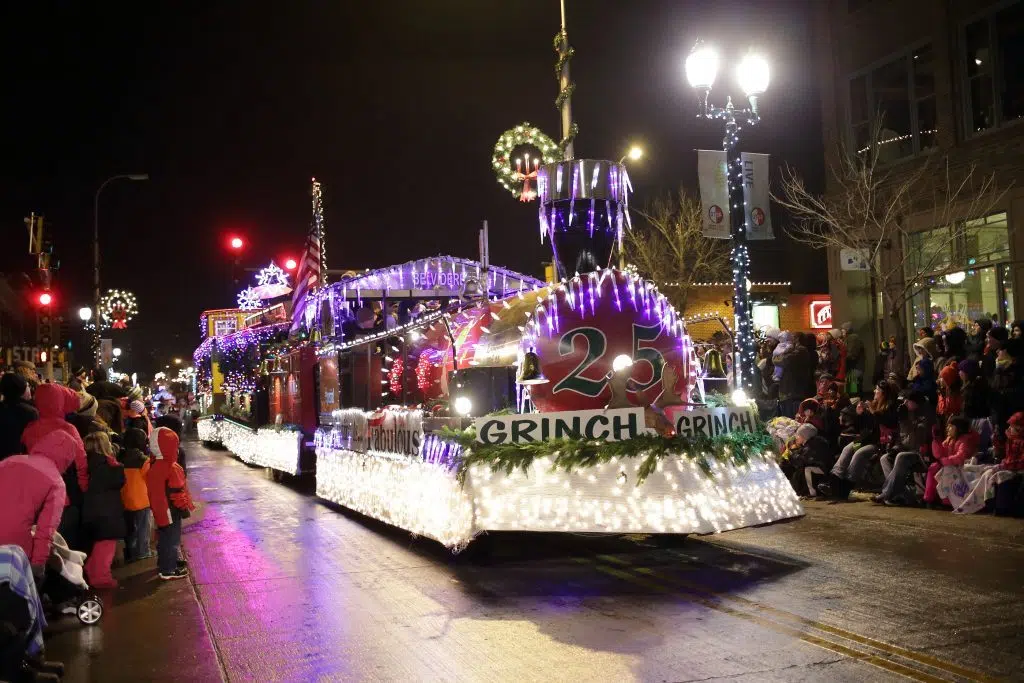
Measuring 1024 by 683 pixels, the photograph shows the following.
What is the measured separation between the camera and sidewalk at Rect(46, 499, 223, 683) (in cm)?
604

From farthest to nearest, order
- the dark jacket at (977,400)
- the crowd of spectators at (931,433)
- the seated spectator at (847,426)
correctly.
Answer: the seated spectator at (847,426) → the dark jacket at (977,400) → the crowd of spectators at (931,433)

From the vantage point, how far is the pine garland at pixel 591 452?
28.3 ft

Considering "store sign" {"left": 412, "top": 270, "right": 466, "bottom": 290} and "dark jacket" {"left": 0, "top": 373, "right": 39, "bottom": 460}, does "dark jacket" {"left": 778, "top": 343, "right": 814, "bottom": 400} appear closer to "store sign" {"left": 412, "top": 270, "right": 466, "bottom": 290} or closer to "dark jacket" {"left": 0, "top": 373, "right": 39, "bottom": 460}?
"store sign" {"left": 412, "top": 270, "right": 466, "bottom": 290}

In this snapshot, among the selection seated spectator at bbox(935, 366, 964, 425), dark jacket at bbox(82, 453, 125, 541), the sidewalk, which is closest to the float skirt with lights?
the sidewalk

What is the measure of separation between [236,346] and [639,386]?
77.4 feet

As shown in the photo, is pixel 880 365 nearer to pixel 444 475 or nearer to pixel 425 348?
pixel 425 348

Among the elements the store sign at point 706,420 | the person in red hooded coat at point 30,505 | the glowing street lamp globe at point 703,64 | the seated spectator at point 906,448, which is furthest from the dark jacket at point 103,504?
the seated spectator at point 906,448

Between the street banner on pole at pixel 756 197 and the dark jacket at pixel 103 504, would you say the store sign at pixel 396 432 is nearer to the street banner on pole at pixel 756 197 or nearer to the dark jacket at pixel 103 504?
the dark jacket at pixel 103 504

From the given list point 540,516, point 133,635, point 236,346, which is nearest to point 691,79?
point 540,516

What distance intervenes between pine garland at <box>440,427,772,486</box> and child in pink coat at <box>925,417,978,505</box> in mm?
4485

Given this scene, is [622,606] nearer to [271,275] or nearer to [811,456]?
[811,456]

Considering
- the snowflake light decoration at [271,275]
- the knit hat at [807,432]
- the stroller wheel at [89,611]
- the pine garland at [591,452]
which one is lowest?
the stroller wheel at [89,611]

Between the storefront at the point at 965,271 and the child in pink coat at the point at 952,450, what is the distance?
6738 mm

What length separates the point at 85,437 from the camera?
939cm
